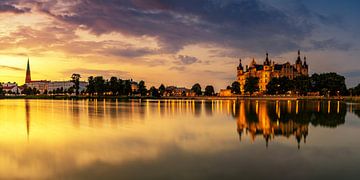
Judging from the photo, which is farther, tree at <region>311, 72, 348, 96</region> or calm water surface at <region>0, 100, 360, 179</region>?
tree at <region>311, 72, 348, 96</region>

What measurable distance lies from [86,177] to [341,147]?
48.8ft

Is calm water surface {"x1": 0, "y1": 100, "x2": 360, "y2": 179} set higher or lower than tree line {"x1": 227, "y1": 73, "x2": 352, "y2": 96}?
lower

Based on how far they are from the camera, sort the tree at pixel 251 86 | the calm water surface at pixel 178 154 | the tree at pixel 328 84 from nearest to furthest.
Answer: the calm water surface at pixel 178 154, the tree at pixel 328 84, the tree at pixel 251 86

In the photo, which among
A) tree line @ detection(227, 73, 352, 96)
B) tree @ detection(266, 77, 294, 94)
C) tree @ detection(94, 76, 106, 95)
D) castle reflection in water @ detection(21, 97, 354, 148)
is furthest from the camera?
tree @ detection(94, 76, 106, 95)

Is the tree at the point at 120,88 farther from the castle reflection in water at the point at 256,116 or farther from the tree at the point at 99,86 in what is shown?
the castle reflection in water at the point at 256,116

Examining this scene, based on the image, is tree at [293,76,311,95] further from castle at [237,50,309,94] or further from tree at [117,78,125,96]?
tree at [117,78,125,96]

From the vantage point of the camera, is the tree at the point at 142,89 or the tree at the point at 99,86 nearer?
the tree at the point at 99,86

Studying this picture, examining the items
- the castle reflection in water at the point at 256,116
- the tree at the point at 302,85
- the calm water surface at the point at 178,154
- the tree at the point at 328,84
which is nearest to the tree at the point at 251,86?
the tree at the point at 302,85

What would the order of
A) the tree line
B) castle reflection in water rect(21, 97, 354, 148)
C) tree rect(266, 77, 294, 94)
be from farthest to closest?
tree rect(266, 77, 294, 94) < the tree line < castle reflection in water rect(21, 97, 354, 148)

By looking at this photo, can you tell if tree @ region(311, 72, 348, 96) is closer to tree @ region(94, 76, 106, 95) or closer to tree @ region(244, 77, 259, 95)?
tree @ region(244, 77, 259, 95)

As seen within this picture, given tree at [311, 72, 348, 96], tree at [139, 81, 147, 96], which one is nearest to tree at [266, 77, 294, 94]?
tree at [311, 72, 348, 96]

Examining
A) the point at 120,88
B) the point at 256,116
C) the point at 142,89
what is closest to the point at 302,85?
the point at 120,88

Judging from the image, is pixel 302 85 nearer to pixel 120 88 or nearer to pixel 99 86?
pixel 120 88

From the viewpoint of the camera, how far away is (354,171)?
47.8 ft
